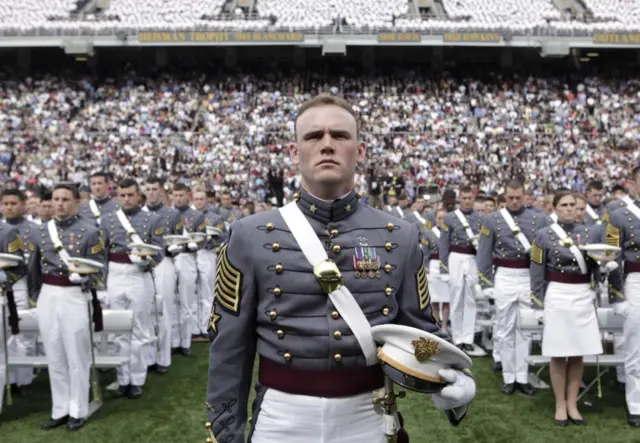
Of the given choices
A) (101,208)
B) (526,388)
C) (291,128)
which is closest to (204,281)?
(101,208)

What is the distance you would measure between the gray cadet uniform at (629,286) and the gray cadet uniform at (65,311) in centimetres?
458

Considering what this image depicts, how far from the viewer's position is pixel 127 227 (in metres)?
7.35

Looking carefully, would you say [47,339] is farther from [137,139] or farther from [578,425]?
[137,139]

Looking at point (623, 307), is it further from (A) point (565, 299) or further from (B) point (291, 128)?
(B) point (291, 128)

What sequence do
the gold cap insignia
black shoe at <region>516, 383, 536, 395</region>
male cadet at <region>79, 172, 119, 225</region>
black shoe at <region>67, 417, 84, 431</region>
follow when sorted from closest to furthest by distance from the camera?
1. the gold cap insignia
2. black shoe at <region>67, 417, 84, 431</region>
3. black shoe at <region>516, 383, 536, 395</region>
4. male cadet at <region>79, 172, 119, 225</region>

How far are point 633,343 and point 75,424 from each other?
505 centimetres

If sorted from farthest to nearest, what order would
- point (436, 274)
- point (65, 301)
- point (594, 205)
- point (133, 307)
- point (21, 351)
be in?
point (594, 205) < point (436, 274) < point (21, 351) < point (133, 307) < point (65, 301)

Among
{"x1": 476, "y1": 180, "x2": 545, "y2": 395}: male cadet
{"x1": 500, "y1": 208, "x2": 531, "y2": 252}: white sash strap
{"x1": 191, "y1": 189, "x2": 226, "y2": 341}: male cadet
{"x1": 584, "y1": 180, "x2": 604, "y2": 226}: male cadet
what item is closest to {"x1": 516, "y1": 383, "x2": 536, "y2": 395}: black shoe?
{"x1": 476, "y1": 180, "x2": 545, "y2": 395}: male cadet

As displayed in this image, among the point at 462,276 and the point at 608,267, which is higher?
the point at 608,267

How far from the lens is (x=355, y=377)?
2361 millimetres

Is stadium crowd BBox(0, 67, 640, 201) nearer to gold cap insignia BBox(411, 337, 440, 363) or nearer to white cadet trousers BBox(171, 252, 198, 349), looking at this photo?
white cadet trousers BBox(171, 252, 198, 349)

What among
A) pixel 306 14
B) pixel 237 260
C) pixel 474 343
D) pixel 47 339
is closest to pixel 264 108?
pixel 306 14

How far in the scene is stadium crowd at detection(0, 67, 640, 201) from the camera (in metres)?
24.2

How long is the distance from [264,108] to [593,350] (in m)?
23.7
